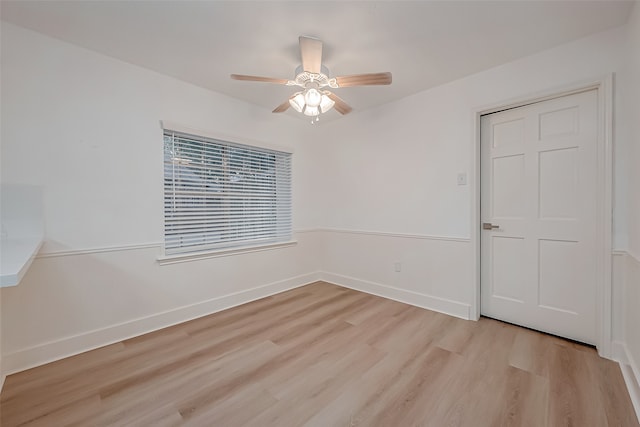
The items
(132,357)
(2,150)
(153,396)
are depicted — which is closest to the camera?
(153,396)

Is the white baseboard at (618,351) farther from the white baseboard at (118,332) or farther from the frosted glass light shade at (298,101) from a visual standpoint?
the white baseboard at (118,332)

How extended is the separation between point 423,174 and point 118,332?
3.37 m

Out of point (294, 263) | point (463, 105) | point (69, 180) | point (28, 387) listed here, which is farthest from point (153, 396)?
point (463, 105)

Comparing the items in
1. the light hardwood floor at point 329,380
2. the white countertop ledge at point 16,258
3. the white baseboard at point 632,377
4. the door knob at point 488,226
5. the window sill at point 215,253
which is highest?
the door knob at point 488,226

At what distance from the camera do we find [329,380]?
178cm

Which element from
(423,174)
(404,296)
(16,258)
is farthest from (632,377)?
(16,258)

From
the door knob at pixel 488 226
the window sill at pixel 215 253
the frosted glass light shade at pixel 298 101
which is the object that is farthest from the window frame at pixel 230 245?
the door knob at pixel 488 226

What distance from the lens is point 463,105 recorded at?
8.86 feet

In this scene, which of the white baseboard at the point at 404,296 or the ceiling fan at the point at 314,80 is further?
the white baseboard at the point at 404,296

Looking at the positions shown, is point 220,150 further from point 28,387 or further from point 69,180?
point 28,387

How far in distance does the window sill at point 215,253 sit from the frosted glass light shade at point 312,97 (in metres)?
1.87

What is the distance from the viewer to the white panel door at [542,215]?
2.14 m

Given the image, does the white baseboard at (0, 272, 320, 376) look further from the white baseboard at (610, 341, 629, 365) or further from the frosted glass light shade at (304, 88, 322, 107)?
the white baseboard at (610, 341, 629, 365)

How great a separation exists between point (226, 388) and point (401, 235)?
236 centimetres
